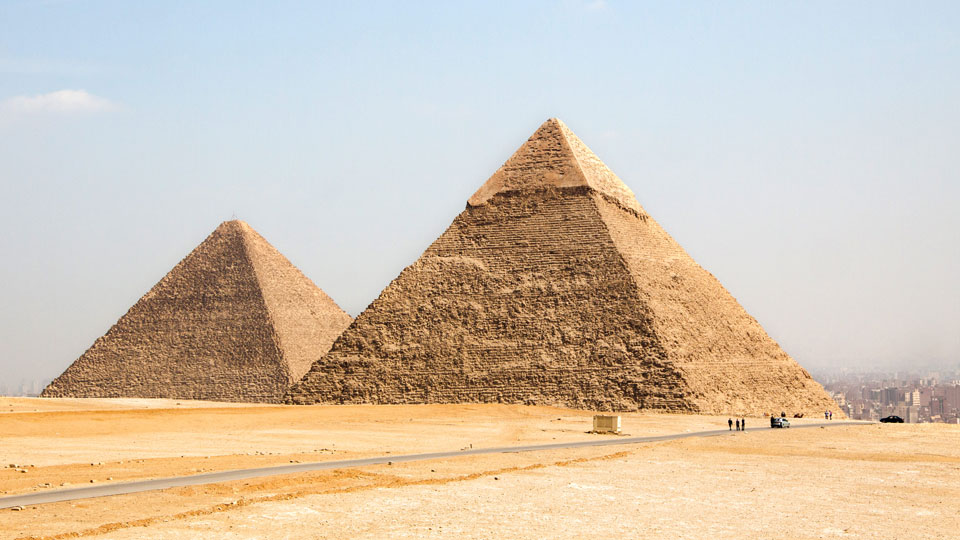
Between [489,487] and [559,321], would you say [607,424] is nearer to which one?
[559,321]

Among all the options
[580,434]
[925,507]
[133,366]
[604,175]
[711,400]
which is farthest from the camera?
[133,366]

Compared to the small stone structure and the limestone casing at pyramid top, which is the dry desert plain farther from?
the limestone casing at pyramid top

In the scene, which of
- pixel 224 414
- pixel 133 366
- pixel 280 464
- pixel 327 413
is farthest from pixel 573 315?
pixel 133 366

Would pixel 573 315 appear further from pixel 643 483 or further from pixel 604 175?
pixel 643 483

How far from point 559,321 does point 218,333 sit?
127 ft

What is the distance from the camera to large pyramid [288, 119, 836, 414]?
5172cm

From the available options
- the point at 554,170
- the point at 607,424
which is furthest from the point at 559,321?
the point at 607,424

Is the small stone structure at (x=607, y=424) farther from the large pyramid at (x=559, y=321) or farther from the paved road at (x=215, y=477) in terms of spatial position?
the large pyramid at (x=559, y=321)

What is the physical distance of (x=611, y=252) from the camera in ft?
184

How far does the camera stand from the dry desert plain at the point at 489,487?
14.1 meters

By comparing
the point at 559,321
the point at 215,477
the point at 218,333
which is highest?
the point at 218,333

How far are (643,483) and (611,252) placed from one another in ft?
121

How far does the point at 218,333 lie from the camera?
8469 centimetres

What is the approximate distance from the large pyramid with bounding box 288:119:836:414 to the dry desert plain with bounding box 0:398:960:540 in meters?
15.5
